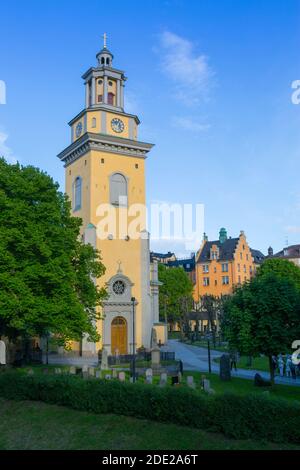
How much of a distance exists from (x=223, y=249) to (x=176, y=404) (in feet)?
237

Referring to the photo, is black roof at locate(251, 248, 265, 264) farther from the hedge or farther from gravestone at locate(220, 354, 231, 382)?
the hedge

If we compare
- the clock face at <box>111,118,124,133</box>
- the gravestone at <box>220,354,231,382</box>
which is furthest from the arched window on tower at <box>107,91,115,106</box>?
the gravestone at <box>220,354,231,382</box>

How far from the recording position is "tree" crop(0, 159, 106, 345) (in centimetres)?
2233

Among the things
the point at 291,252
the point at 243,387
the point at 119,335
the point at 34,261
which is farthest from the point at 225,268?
the point at 34,261

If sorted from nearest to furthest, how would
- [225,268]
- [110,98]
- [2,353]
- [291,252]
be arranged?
[2,353], [110,98], [225,268], [291,252]

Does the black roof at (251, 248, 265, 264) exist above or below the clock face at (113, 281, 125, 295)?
above

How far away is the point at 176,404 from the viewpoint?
1387 centimetres

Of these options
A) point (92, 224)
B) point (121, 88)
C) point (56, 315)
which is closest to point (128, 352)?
point (92, 224)

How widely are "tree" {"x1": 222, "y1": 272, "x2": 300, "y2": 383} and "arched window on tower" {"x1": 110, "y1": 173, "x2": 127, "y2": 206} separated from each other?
1872 cm

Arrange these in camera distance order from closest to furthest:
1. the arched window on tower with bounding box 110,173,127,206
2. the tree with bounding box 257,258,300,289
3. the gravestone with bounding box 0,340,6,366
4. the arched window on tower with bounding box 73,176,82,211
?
the gravestone with bounding box 0,340,6,366 → the arched window on tower with bounding box 110,173,127,206 → the arched window on tower with bounding box 73,176,82,211 → the tree with bounding box 257,258,300,289

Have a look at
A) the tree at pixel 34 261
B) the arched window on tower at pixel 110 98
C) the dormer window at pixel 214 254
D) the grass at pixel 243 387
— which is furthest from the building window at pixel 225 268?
the tree at pixel 34 261

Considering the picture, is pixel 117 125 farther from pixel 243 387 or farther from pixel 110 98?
pixel 243 387

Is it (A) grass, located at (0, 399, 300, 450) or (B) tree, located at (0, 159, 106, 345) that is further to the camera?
(B) tree, located at (0, 159, 106, 345)
